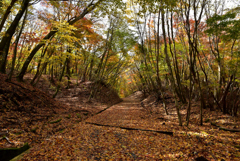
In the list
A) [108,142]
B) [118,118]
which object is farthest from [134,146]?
[118,118]

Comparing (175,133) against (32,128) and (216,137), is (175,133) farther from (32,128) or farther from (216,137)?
(32,128)

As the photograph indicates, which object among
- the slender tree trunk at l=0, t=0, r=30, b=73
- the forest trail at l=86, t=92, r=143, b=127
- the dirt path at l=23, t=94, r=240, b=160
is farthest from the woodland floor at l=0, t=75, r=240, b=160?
the slender tree trunk at l=0, t=0, r=30, b=73

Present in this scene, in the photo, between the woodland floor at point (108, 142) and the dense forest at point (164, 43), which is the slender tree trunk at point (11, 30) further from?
the woodland floor at point (108, 142)

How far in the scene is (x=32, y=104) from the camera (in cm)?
652

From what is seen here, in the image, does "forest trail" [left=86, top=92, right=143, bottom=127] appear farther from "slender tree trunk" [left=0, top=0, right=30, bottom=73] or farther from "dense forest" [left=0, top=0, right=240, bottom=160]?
"slender tree trunk" [left=0, top=0, right=30, bottom=73]

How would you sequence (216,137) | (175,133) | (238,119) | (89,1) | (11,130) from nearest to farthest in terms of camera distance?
(11,130), (216,137), (175,133), (238,119), (89,1)

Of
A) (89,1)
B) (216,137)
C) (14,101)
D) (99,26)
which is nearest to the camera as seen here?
(216,137)

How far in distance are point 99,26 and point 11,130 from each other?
12810mm

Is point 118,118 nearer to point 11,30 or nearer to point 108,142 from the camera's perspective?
point 108,142

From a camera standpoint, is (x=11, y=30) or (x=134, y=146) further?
(x=11, y=30)

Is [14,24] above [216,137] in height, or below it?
above

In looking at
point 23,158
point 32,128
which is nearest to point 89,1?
→ point 32,128

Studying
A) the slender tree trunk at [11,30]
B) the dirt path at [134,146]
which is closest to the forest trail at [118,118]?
the dirt path at [134,146]

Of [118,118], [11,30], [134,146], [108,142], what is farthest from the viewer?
[118,118]
